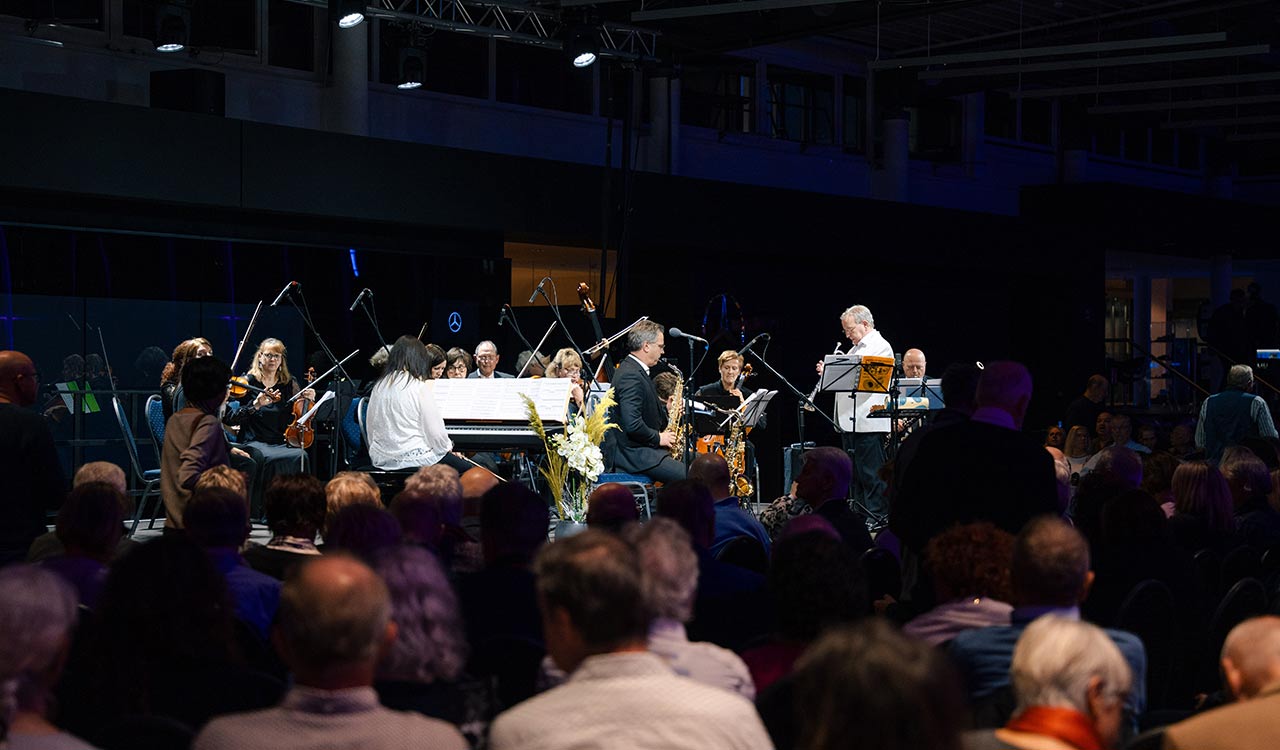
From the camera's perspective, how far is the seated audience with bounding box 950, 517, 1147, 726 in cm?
304

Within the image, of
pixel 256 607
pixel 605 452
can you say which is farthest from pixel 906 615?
pixel 605 452

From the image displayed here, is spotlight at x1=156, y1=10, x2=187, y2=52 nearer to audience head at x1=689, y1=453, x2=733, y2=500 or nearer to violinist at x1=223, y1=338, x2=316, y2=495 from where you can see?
violinist at x1=223, y1=338, x2=316, y2=495

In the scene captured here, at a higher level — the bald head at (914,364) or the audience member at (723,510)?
the bald head at (914,364)

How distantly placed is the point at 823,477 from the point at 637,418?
123 inches

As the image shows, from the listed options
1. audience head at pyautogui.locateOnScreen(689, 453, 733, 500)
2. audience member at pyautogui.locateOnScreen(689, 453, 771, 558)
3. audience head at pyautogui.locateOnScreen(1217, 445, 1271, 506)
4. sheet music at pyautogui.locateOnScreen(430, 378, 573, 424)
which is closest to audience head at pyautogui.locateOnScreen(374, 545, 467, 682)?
audience member at pyautogui.locateOnScreen(689, 453, 771, 558)

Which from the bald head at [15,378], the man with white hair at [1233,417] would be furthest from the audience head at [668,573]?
the man with white hair at [1233,417]

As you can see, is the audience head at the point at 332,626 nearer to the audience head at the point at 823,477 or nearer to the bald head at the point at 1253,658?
the bald head at the point at 1253,658

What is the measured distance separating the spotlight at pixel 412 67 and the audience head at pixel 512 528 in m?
9.30

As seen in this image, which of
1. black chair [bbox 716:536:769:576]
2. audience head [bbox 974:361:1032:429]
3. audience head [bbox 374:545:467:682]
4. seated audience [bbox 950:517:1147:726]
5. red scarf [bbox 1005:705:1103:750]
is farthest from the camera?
black chair [bbox 716:536:769:576]

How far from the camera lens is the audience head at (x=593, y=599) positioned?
7.52 feet

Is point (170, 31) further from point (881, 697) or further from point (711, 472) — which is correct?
point (881, 697)

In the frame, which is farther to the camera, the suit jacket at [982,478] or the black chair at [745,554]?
the black chair at [745,554]

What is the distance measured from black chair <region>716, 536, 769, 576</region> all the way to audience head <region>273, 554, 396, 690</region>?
2.84 m

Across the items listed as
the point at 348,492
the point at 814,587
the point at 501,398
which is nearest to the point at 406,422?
the point at 501,398
